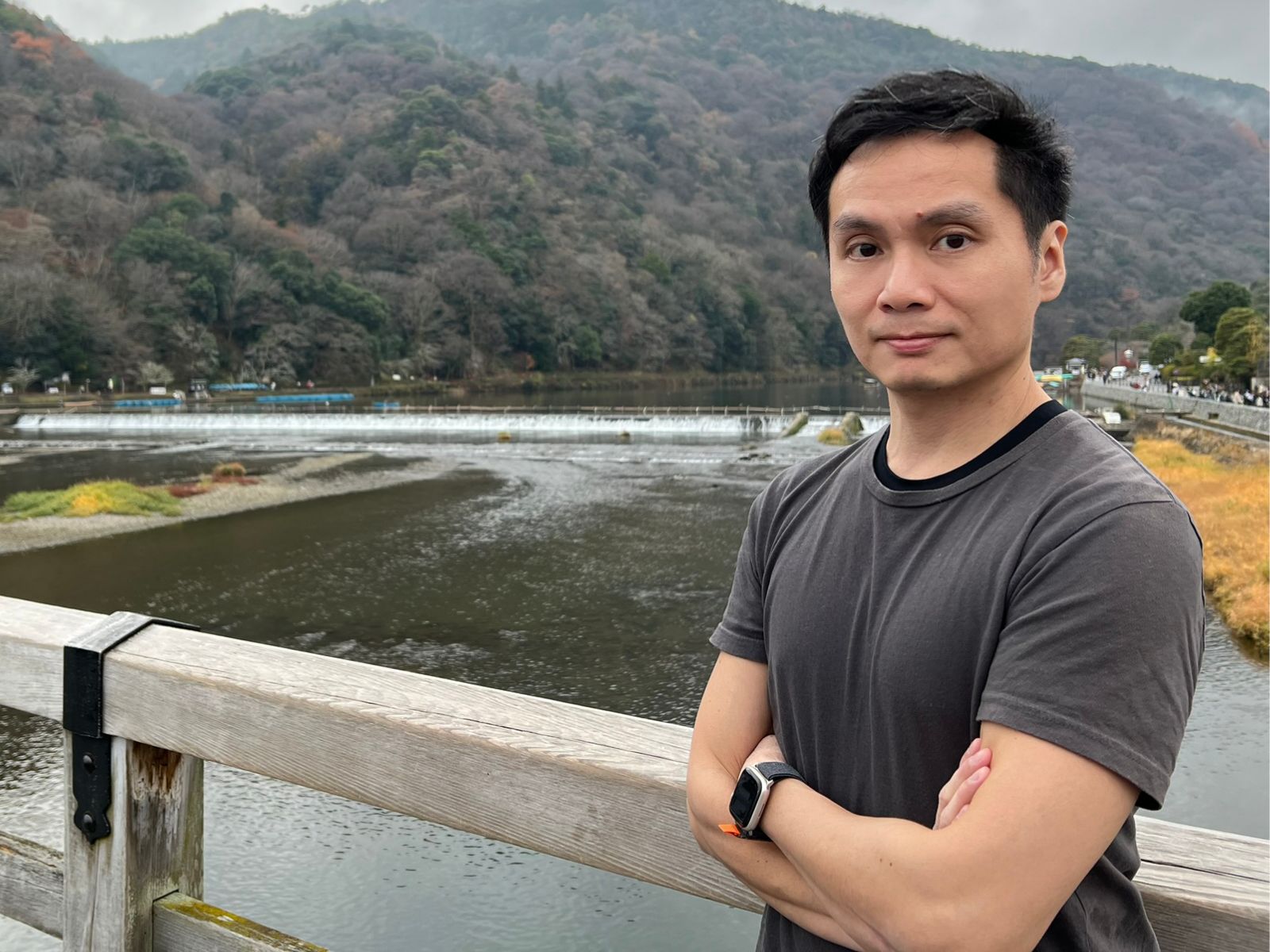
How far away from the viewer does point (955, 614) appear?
881mm

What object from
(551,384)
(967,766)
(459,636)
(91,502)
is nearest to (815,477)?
(967,766)

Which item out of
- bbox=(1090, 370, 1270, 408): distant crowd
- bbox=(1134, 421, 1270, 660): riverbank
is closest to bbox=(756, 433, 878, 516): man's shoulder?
bbox=(1134, 421, 1270, 660): riverbank

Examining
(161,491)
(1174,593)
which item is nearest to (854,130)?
(1174,593)

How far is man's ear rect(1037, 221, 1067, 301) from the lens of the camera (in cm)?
102

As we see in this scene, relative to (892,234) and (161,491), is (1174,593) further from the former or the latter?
(161,491)

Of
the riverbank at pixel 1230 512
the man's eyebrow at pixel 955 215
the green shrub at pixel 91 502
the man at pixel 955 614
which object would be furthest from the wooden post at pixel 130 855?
the green shrub at pixel 91 502

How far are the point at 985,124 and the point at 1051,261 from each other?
17 centimetres

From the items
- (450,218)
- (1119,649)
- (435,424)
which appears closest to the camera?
(1119,649)

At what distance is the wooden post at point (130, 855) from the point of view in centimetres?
149

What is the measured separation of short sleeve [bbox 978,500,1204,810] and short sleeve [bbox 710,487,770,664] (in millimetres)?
355

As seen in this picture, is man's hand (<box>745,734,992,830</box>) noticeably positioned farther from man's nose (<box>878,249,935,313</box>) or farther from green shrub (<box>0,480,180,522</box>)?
green shrub (<box>0,480,180,522</box>)

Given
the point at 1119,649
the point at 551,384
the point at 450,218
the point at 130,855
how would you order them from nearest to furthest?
1. the point at 1119,649
2. the point at 130,855
3. the point at 551,384
4. the point at 450,218

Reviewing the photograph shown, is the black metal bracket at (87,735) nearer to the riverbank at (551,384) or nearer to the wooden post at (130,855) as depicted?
the wooden post at (130,855)

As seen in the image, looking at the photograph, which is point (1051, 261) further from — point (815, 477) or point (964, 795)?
point (964, 795)
